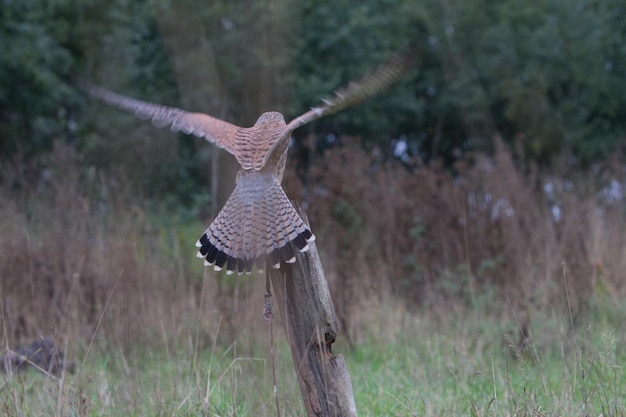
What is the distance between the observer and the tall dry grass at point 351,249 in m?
7.40

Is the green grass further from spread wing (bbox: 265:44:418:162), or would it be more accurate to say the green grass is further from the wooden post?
spread wing (bbox: 265:44:418:162)

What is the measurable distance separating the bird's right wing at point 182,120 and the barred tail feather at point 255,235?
0.70 metres

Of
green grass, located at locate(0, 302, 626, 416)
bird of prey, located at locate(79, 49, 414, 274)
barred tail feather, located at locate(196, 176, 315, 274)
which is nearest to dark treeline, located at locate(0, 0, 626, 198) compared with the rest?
green grass, located at locate(0, 302, 626, 416)

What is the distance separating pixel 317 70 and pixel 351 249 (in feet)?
37.2

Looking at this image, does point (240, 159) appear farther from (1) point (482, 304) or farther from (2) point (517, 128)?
(2) point (517, 128)

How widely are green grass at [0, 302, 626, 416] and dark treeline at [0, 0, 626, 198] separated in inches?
266

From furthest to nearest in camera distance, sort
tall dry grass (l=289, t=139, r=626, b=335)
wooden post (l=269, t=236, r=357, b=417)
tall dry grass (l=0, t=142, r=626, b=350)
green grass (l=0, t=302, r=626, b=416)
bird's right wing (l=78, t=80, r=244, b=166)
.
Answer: tall dry grass (l=289, t=139, r=626, b=335) < tall dry grass (l=0, t=142, r=626, b=350) < bird's right wing (l=78, t=80, r=244, b=166) < green grass (l=0, t=302, r=626, b=416) < wooden post (l=269, t=236, r=357, b=417)

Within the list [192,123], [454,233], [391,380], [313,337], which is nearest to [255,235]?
[313,337]

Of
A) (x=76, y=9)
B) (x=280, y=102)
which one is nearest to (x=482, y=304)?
(x=280, y=102)

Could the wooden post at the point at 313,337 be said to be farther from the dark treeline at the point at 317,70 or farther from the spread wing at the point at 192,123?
the dark treeline at the point at 317,70

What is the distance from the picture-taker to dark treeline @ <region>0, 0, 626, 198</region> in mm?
17047

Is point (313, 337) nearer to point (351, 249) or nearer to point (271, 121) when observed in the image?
point (271, 121)

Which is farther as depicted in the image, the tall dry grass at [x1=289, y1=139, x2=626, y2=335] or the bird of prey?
the tall dry grass at [x1=289, y1=139, x2=626, y2=335]

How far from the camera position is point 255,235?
4254 millimetres
